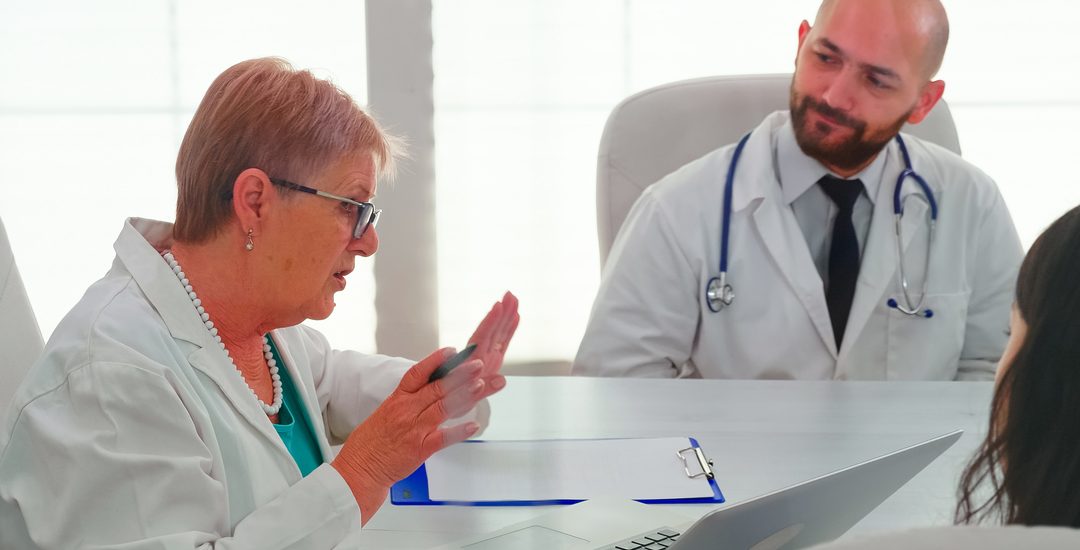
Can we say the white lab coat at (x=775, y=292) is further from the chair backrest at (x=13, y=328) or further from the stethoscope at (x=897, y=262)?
the chair backrest at (x=13, y=328)

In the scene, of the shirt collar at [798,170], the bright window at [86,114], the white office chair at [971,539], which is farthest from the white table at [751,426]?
the bright window at [86,114]

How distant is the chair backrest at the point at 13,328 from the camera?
91 cm

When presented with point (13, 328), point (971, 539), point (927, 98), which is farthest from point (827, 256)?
point (971, 539)

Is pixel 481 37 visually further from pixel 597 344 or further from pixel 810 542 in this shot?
pixel 810 542

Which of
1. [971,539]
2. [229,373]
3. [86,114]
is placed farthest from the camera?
[86,114]

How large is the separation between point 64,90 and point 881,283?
147 cm

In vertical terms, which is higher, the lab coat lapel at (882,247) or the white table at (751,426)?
the lab coat lapel at (882,247)

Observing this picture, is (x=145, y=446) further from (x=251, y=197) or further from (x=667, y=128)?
(x=667, y=128)

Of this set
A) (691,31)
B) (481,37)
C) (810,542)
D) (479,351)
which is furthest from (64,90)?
(810,542)

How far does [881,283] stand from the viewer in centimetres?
138

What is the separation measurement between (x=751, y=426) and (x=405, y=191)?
3.00 feet

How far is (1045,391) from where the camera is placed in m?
0.50

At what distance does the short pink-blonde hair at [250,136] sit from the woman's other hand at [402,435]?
0.59ft

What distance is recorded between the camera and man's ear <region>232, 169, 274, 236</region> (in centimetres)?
75
